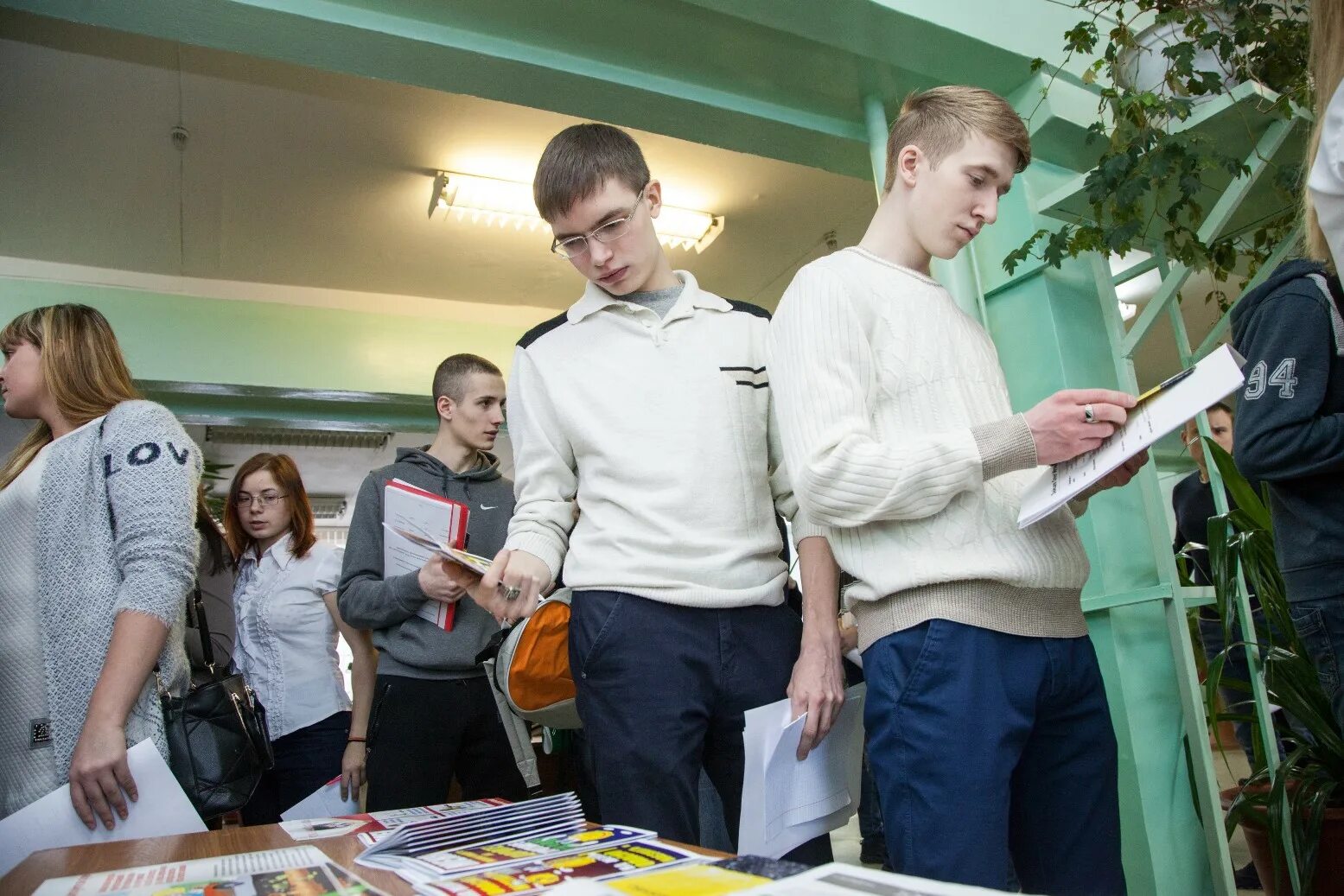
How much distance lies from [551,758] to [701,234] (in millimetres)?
2800

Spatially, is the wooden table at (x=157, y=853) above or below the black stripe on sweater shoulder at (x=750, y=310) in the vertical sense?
below

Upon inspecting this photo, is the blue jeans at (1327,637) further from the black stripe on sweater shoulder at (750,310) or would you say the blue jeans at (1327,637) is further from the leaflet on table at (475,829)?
the leaflet on table at (475,829)

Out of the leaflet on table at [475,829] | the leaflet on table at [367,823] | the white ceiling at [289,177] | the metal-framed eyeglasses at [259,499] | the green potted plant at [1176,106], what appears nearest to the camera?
the leaflet on table at [475,829]

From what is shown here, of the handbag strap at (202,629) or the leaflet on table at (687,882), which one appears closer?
the leaflet on table at (687,882)

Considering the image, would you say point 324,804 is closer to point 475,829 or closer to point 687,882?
point 475,829

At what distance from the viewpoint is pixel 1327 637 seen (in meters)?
1.50

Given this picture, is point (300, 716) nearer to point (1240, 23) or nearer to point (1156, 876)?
point (1156, 876)

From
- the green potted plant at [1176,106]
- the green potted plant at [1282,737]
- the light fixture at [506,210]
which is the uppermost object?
the light fixture at [506,210]

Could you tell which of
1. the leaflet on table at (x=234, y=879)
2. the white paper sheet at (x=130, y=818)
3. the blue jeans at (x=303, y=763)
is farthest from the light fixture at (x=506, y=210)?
the leaflet on table at (x=234, y=879)

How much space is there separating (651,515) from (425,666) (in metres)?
1.08

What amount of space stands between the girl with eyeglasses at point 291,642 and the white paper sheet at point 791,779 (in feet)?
5.21

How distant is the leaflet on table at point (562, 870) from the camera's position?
654mm

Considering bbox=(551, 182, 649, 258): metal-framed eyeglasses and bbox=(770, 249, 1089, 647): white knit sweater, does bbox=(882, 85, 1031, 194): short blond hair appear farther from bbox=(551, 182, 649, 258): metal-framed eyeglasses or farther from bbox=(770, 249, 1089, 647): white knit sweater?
bbox=(551, 182, 649, 258): metal-framed eyeglasses

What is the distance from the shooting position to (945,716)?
1.03m
